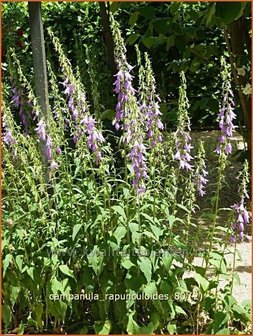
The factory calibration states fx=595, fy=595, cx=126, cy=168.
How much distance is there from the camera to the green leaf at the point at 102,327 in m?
3.00

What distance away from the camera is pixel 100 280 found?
2.95 meters

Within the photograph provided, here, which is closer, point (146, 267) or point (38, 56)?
point (146, 267)

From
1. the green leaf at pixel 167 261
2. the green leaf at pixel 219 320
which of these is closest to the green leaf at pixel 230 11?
the green leaf at pixel 167 261

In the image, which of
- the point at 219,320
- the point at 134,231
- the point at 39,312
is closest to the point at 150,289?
the point at 134,231

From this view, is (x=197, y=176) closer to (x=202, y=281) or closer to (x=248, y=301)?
(x=202, y=281)

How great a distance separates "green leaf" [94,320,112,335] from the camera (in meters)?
3.00

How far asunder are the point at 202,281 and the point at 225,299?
5.8 inches

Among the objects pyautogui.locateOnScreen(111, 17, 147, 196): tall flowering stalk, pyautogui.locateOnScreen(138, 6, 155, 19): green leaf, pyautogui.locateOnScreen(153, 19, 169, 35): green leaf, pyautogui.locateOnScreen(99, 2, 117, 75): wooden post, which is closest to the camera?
pyautogui.locateOnScreen(111, 17, 147, 196): tall flowering stalk

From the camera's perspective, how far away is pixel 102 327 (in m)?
3.02

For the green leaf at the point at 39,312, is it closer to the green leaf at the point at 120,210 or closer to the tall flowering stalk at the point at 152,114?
the green leaf at the point at 120,210

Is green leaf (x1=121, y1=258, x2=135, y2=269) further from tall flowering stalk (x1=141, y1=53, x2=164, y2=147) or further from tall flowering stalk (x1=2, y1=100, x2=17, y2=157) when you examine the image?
tall flowering stalk (x1=2, y1=100, x2=17, y2=157)

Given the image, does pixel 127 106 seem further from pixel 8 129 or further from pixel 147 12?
pixel 147 12

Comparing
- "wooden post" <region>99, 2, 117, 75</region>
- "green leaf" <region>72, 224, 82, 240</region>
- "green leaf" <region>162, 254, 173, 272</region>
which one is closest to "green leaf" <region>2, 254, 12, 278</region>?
"green leaf" <region>72, 224, 82, 240</region>

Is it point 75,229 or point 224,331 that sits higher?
point 75,229
